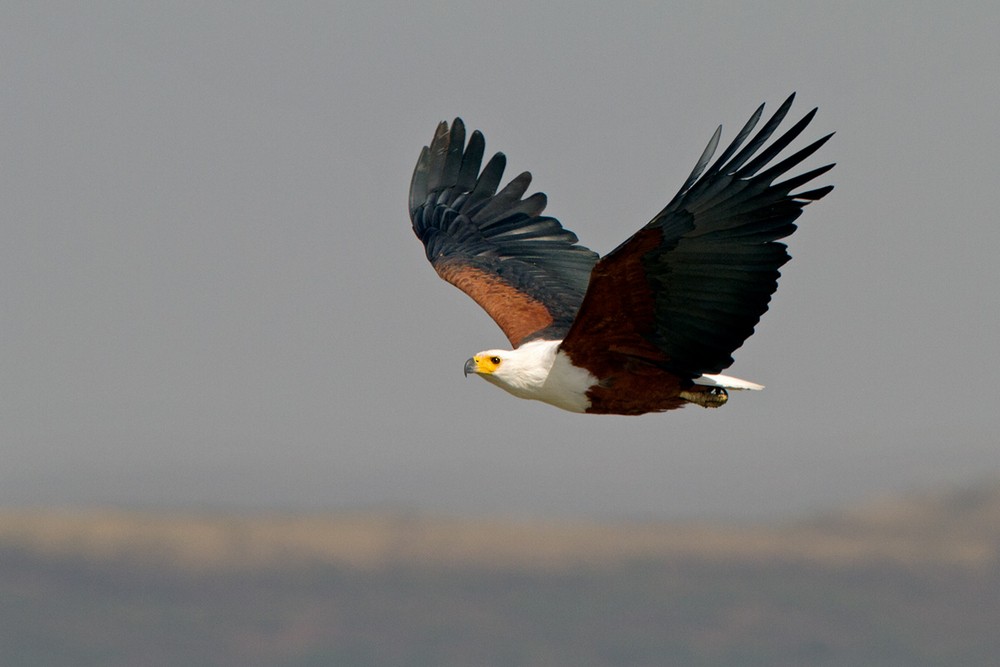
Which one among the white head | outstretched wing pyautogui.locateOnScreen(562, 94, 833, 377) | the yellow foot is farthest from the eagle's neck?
the yellow foot

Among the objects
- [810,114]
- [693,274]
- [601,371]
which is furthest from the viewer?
[601,371]

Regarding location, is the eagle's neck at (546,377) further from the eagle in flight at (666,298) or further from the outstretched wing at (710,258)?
the outstretched wing at (710,258)

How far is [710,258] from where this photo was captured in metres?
10.6

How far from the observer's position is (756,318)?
10898 mm

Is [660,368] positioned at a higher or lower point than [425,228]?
lower

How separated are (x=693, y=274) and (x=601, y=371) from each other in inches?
51.0

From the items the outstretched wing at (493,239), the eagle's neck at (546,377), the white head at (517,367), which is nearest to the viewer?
the eagle's neck at (546,377)

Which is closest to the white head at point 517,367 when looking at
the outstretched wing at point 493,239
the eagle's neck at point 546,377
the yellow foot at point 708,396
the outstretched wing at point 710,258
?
the eagle's neck at point 546,377

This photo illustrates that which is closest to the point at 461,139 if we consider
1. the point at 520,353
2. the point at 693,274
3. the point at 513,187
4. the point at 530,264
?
the point at 513,187

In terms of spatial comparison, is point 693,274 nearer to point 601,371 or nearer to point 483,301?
point 601,371

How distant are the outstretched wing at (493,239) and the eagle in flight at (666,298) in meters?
0.03

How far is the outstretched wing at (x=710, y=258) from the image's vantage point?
10.3 m

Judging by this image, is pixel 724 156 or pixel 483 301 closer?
pixel 724 156

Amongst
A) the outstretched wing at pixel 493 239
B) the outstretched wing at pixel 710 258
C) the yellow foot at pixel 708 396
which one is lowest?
the yellow foot at pixel 708 396
